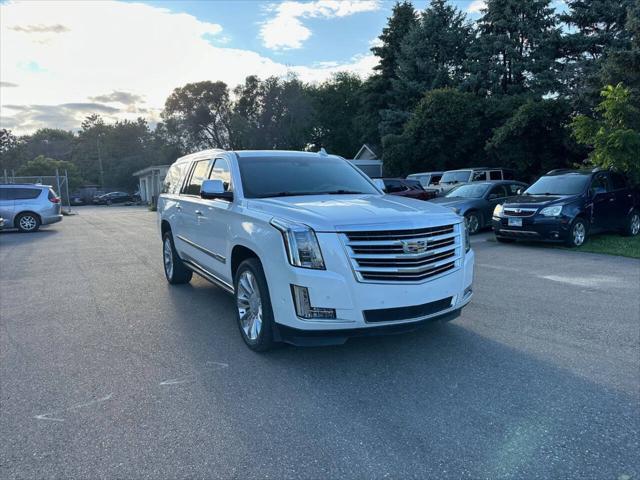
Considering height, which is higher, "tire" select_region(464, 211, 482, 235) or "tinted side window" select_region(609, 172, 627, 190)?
"tinted side window" select_region(609, 172, 627, 190)

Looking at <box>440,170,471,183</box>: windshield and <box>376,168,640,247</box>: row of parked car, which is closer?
<box>376,168,640,247</box>: row of parked car

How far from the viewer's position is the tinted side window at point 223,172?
5.36 meters

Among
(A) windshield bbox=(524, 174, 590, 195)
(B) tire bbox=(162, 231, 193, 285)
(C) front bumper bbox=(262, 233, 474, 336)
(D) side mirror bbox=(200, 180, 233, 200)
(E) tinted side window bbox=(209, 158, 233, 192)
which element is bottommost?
(B) tire bbox=(162, 231, 193, 285)

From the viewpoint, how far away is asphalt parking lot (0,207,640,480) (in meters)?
2.78

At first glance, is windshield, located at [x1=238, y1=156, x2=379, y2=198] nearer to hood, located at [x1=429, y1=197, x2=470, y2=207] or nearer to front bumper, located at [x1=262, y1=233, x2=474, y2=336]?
front bumper, located at [x1=262, y1=233, x2=474, y2=336]

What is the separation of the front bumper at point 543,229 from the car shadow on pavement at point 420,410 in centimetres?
669

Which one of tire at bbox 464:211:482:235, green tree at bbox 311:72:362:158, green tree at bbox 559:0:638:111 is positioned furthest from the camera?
green tree at bbox 311:72:362:158

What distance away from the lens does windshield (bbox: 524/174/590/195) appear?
11156mm

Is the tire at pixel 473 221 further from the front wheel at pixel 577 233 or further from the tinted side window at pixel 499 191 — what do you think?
the front wheel at pixel 577 233

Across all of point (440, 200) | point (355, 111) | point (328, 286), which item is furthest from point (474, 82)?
point (328, 286)

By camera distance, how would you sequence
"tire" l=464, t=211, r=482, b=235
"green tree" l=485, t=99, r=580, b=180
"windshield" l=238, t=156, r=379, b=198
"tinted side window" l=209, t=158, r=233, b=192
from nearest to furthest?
"windshield" l=238, t=156, r=379, b=198 → "tinted side window" l=209, t=158, r=233, b=192 → "tire" l=464, t=211, r=482, b=235 → "green tree" l=485, t=99, r=580, b=180

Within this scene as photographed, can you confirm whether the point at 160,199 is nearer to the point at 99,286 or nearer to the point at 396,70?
the point at 99,286

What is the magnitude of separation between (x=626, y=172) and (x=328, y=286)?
11684 millimetres

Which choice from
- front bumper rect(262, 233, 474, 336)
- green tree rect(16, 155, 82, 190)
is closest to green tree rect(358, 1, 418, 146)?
front bumper rect(262, 233, 474, 336)
